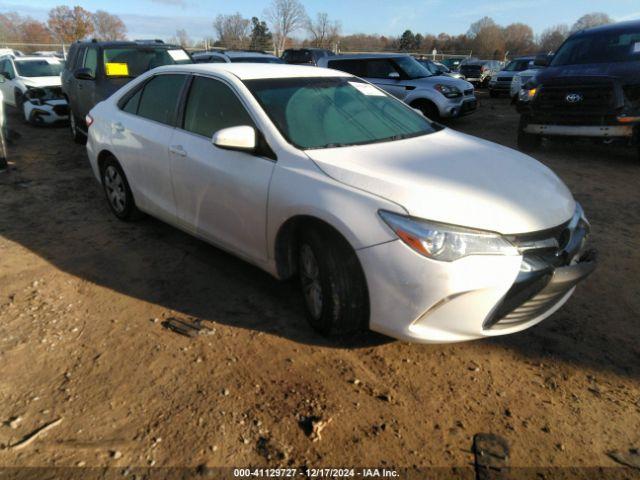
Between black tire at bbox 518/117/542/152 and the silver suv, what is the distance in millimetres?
2438

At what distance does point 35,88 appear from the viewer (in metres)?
10.9

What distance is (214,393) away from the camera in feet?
8.44

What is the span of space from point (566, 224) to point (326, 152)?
4.70 feet

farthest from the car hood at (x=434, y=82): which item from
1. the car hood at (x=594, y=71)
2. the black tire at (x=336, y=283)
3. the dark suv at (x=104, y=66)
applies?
the black tire at (x=336, y=283)

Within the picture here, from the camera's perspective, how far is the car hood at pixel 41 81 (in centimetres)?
1105

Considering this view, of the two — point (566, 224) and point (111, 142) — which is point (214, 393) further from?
point (111, 142)

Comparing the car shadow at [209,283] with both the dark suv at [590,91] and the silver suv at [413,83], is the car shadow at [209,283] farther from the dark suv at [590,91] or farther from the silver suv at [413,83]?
the silver suv at [413,83]

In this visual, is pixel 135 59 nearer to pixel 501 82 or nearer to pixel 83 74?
pixel 83 74

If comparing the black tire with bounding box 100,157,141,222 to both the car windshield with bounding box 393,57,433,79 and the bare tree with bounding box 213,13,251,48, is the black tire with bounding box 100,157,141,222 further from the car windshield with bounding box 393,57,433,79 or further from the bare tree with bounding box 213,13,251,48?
the bare tree with bounding box 213,13,251,48

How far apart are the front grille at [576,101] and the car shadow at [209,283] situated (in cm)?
274

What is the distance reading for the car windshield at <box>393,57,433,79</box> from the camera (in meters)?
11.1

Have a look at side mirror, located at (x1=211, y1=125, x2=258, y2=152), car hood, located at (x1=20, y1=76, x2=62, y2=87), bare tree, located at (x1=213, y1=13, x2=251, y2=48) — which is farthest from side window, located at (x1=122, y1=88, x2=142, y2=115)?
bare tree, located at (x1=213, y1=13, x2=251, y2=48)

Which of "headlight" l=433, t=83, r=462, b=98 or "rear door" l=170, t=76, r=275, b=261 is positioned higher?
"rear door" l=170, t=76, r=275, b=261

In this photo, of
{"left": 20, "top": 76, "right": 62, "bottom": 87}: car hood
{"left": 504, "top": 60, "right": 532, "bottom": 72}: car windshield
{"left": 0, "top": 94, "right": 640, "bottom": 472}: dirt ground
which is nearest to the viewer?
{"left": 0, "top": 94, "right": 640, "bottom": 472}: dirt ground
